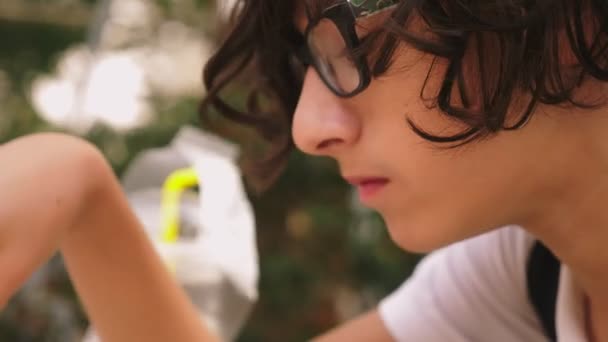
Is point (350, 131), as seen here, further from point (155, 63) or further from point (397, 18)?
point (155, 63)

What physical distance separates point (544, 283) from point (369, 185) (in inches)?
9.7

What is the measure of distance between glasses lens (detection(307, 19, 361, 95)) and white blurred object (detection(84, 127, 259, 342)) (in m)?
0.35

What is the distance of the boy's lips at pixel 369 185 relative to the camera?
0.57 meters

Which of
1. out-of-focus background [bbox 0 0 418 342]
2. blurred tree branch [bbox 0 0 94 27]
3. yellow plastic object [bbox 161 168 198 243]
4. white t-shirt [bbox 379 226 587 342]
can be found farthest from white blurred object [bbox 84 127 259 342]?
blurred tree branch [bbox 0 0 94 27]

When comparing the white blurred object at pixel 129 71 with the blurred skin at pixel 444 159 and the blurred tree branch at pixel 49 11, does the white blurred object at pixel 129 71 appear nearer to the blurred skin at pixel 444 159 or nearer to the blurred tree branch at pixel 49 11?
the blurred tree branch at pixel 49 11

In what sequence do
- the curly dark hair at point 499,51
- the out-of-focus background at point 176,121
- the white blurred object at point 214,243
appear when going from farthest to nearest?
1. the out-of-focus background at point 176,121
2. the white blurred object at point 214,243
3. the curly dark hair at point 499,51

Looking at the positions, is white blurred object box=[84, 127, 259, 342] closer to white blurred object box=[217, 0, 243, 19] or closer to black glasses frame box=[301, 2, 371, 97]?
white blurred object box=[217, 0, 243, 19]

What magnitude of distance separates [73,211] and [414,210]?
256mm

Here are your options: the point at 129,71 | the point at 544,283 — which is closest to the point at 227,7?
the point at 544,283

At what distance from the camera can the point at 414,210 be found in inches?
21.9

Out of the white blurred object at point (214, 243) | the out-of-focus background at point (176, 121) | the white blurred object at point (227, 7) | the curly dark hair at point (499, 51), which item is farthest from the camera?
the out-of-focus background at point (176, 121)

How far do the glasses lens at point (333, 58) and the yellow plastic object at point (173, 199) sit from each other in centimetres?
35

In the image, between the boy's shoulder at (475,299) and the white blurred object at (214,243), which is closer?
the boy's shoulder at (475,299)

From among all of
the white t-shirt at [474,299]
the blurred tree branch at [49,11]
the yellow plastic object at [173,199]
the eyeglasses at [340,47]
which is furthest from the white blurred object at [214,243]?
the blurred tree branch at [49,11]
